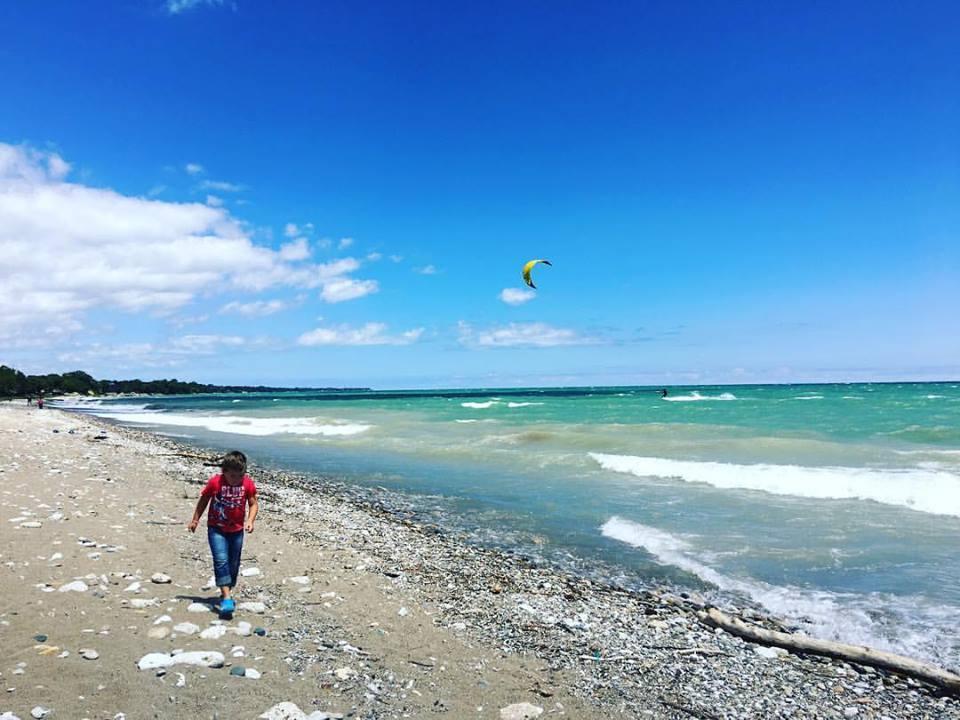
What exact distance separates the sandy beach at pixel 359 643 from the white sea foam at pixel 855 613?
991 millimetres

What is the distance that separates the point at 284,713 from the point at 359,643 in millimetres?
1402

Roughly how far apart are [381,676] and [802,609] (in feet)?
16.9

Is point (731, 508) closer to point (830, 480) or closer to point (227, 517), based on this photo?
point (830, 480)

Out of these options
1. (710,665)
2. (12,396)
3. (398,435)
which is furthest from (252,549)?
(12,396)

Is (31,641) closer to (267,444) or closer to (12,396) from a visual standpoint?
(267,444)

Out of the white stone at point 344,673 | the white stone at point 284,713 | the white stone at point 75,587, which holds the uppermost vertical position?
the white stone at point 75,587

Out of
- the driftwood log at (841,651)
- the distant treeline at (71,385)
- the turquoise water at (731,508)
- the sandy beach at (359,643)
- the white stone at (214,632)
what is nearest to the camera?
the sandy beach at (359,643)

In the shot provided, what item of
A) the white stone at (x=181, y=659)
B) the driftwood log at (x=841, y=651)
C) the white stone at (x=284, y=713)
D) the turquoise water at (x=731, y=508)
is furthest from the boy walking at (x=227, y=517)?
the driftwood log at (x=841, y=651)

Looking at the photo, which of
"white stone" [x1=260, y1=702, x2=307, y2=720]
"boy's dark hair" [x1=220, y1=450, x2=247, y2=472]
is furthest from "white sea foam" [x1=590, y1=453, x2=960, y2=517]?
"white stone" [x1=260, y1=702, x2=307, y2=720]

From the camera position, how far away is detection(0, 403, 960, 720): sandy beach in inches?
183

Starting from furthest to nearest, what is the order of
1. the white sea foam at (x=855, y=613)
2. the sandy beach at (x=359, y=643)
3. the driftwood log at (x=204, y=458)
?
the driftwood log at (x=204, y=458) → the white sea foam at (x=855, y=613) → the sandy beach at (x=359, y=643)

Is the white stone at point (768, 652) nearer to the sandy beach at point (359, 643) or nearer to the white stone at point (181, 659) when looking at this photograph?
the sandy beach at point (359, 643)

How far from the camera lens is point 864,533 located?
429 inches

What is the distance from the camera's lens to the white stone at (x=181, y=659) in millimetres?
4844
